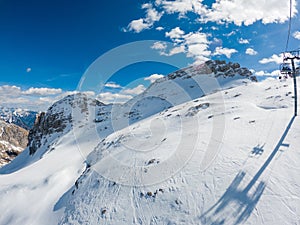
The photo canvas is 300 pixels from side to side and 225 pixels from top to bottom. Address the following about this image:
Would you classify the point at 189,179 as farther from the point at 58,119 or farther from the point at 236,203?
the point at 58,119

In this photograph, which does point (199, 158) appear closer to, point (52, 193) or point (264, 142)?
point (264, 142)

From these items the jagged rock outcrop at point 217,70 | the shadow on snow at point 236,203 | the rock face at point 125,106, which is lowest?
the shadow on snow at point 236,203

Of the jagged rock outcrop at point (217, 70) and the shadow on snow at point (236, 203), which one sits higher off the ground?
the jagged rock outcrop at point (217, 70)

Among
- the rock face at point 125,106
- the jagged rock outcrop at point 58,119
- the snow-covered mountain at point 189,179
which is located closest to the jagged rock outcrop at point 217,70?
the rock face at point 125,106

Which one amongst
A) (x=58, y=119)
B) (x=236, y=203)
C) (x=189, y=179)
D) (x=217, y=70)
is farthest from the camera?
(x=217, y=70)

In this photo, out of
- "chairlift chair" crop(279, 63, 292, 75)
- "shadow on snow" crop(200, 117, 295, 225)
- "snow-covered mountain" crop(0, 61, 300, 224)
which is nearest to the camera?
"shadow on snow" crop(200, 117, 295, 225)

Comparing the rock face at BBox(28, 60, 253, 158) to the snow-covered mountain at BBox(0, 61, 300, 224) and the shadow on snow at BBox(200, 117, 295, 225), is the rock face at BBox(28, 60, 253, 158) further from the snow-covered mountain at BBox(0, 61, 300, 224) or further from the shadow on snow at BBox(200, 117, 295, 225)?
the shadow on snow at BBox(200, 117, 295, 225)

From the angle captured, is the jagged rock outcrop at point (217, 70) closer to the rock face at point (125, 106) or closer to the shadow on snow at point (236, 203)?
the rock face at point (125, 106)

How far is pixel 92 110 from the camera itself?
242 ft

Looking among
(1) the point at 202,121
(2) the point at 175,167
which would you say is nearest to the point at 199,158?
(2) the point at 175,167

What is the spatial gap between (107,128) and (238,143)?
126ft

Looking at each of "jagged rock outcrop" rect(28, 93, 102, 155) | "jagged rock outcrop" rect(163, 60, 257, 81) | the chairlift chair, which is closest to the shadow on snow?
the chairlift chair

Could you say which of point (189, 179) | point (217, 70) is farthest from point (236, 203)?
point (217, 70)

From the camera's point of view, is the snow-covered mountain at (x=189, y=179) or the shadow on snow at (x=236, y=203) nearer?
the shadow on snow at (x=236, y=203)
